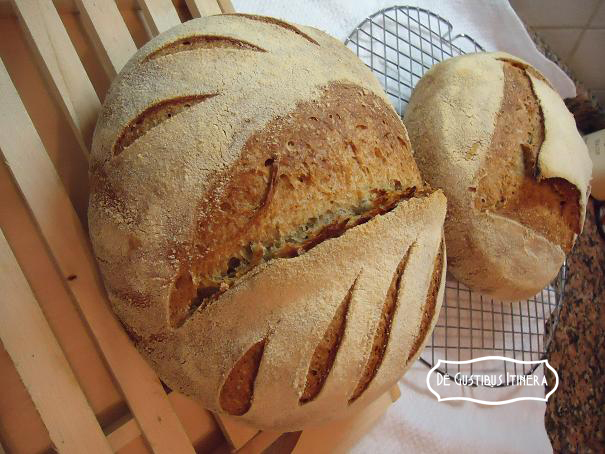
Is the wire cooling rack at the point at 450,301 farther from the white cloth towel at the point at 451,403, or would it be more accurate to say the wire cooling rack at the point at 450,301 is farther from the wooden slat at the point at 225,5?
the wooden slat at the point at 225,5

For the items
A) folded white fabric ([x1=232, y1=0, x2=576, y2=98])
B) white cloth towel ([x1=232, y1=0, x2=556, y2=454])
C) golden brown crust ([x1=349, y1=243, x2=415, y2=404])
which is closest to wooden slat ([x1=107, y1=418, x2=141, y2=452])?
golden brown crust ([x1=349, y1=243, x2=415, y2=404])

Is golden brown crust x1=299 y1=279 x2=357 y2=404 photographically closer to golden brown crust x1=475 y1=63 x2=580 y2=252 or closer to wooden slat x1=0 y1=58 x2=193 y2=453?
wooden slat x1=0 y1=58 x2=193 y2=453

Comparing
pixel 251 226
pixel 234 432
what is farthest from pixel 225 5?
pixel 234 432

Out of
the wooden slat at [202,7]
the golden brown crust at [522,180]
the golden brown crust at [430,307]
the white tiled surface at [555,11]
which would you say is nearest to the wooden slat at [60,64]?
the wooden slat at [202,7]

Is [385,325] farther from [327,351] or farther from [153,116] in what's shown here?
[153,116]

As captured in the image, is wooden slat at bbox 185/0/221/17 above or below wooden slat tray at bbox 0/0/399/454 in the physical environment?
above

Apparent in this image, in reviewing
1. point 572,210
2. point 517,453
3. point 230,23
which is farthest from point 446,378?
point 230,23
